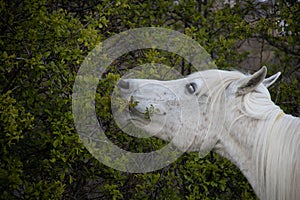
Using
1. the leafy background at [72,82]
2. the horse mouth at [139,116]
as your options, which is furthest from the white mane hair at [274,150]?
the leafy background at [72,82]

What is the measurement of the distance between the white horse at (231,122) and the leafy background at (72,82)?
0.47m

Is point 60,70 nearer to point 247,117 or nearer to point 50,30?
point 50,30

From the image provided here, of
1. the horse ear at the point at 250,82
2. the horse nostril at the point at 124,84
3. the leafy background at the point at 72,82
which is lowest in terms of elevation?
the leafy background at the point at 72,82

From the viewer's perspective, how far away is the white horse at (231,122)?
2758mm

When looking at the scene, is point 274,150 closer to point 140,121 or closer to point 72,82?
point 140,121

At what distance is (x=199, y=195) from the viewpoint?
13.8 feet

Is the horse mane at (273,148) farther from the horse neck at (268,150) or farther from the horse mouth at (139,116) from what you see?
the horse mouth at (139,116)

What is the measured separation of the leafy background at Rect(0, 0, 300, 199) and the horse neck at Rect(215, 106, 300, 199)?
989 mm

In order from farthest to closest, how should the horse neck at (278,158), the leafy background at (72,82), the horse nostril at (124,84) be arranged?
the leafy background at (72,82) < the horse nostril at (124,84) < the horse neck at (278,158)

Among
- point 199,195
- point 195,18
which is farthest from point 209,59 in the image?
point 199,195

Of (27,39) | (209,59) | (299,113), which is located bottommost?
(299,113)

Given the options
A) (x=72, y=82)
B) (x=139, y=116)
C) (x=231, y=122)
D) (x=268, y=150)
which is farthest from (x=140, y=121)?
(x=268, y=150)

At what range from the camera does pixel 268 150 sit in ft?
9.21

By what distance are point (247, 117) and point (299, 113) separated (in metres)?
2.43
